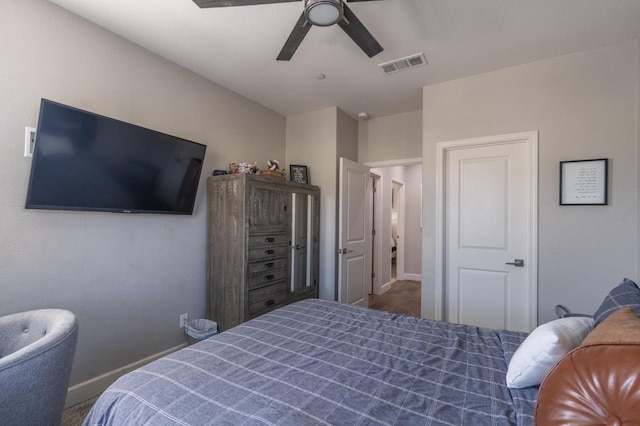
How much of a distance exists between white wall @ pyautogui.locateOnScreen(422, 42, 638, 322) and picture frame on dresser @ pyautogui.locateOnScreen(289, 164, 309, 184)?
6.49ft

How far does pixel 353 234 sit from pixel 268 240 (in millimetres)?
1354

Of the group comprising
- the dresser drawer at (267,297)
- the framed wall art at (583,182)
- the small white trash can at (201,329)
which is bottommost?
the small white trash can at (201,329)

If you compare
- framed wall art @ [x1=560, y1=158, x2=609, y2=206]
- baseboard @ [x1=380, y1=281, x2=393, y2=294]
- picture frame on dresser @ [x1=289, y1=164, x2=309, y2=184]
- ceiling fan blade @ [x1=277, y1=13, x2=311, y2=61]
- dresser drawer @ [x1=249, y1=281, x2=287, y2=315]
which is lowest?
baseboard @ [x1=380, y1=281, x2=393, y2=294]

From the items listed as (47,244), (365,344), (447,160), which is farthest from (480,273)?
(47,244)

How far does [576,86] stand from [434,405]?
9.46 feet

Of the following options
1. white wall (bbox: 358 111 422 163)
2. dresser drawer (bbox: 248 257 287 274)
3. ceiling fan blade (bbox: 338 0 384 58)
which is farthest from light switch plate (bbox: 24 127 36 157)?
white wall (bbox: 358 111 422 163)

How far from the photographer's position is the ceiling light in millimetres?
1424

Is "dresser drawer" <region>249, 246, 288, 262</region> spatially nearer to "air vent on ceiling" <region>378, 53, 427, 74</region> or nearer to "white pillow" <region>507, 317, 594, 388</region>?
"air vent on ceiling" <region>378, 53, 427, 74</region>

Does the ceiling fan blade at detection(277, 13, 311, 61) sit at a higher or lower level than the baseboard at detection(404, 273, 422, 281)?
higher

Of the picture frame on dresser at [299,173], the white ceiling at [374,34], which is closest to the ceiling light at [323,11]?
the white ceiling at [374,34]

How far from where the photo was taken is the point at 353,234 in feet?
12.8

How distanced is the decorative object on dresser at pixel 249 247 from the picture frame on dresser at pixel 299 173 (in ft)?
1.43

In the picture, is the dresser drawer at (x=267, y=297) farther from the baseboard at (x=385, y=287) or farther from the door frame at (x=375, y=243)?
the baseboard at (x=385, y=287)

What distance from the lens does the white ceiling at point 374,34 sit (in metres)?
1.97
